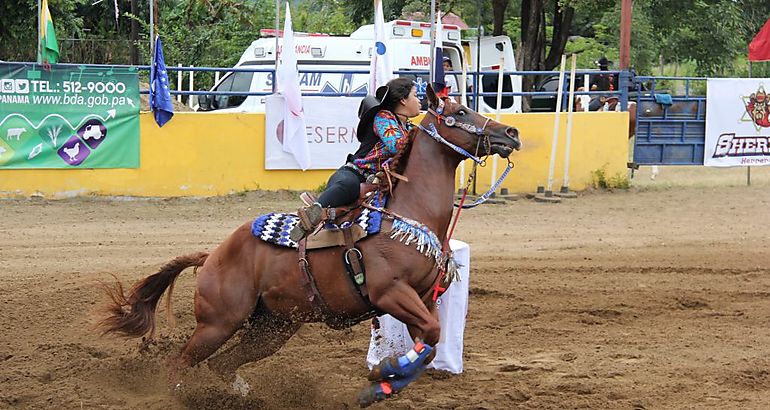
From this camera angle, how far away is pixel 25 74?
13547 mm

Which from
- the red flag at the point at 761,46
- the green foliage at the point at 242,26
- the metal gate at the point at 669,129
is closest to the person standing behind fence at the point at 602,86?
the metal gate at the point at 669,129

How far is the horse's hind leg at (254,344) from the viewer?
6043 millimetres

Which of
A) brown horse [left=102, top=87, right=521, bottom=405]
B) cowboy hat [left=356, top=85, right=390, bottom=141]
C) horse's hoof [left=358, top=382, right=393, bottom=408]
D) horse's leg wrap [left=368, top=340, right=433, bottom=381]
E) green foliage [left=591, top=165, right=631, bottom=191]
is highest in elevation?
cowboy hat [left=356, top=85, right=390, bottom=141]

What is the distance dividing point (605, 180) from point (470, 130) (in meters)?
10.7

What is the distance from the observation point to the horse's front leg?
17.5ft

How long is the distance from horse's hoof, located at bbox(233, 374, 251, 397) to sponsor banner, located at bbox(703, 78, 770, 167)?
12.8m

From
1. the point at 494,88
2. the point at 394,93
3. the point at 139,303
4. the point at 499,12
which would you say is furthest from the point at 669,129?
the point at 139,303

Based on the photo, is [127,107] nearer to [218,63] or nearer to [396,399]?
[396,399]

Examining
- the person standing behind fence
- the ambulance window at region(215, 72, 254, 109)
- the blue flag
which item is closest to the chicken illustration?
the blue flag

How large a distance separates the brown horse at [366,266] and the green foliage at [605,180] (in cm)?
1051

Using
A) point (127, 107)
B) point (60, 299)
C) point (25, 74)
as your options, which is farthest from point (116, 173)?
point (60, 299)

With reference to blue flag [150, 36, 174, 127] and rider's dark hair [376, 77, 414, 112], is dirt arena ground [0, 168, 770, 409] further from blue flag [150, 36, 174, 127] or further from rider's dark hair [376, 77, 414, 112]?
rider's dark hair [376, 77, 414, 112]

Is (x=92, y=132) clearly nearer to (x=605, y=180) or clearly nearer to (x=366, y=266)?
(x=605, y=180)

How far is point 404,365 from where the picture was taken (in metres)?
5.31
